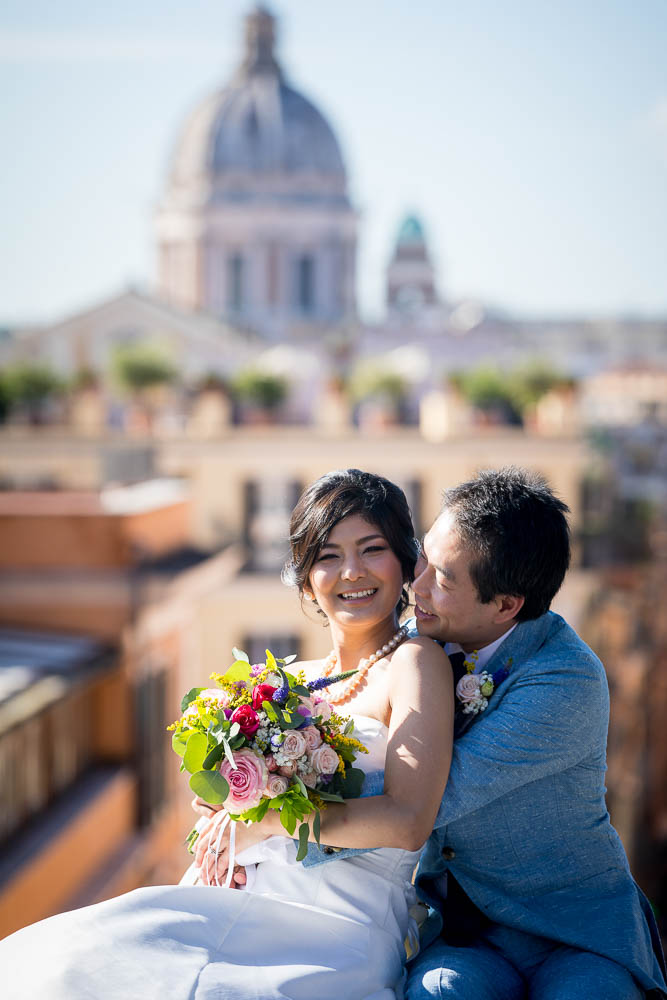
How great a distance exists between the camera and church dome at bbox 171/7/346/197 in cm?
4678

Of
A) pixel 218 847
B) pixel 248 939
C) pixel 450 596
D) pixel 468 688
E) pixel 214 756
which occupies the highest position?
pixel 450 596

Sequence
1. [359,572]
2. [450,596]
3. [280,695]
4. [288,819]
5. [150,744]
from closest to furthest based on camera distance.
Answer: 1. [288,819]
2. [280,695]
3. [450,596]
4. [359,572]
5. [150,744]

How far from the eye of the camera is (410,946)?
8.30ft

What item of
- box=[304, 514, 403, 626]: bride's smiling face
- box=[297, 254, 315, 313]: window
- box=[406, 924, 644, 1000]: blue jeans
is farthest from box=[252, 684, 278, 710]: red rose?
box=[297, 254, 315, 313]: window

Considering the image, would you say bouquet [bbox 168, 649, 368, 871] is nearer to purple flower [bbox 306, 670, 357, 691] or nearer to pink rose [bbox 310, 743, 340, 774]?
pink rose [bbox 310, 743, 340, 774]

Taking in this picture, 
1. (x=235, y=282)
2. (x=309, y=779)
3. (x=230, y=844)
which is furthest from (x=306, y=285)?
(x=309, y=779)

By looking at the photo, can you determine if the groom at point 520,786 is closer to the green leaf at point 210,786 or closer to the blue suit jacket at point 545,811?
the blue suit jacket at point 545,811

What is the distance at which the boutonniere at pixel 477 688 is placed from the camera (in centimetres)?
245

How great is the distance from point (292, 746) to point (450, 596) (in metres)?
0.45

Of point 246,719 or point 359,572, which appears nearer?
point 246,719

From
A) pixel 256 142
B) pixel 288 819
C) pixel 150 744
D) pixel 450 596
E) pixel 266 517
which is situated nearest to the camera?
pixel 288 819

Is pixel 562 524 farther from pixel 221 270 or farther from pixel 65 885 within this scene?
pixel 221 270

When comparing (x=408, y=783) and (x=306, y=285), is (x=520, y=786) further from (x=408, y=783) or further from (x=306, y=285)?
(x=306, y=285)

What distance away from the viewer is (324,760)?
7.63 feet
